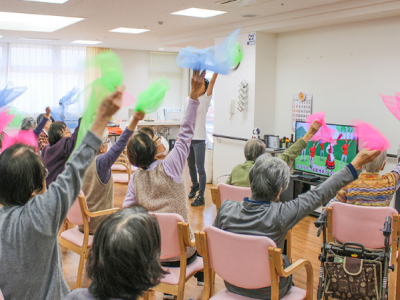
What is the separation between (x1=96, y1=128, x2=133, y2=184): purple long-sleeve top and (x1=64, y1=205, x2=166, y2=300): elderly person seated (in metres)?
1.31

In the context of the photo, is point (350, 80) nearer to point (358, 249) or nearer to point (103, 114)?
point (358, 249)

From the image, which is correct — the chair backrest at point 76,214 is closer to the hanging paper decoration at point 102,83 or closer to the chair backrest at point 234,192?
the chair backrest at point 234,192

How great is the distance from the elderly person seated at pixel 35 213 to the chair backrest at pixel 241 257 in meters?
0.82

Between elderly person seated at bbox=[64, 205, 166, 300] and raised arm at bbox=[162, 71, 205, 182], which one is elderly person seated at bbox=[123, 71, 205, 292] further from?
elderly person seated at bbox=[64, 205, 166, 300]

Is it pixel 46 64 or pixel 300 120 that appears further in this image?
pixel 46 64

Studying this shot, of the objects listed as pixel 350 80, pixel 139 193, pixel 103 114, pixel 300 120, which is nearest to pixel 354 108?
pixel 350 80

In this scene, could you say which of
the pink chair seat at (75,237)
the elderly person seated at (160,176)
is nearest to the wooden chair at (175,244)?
the elderly person seated at (160,176)

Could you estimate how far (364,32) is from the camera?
5078 mm

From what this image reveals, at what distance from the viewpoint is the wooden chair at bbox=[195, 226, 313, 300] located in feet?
6.20

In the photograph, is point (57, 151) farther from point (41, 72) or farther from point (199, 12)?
point (41, 72)

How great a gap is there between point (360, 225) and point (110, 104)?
7.23 ft

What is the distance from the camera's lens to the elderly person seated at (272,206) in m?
1.88

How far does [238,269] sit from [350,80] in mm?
4059

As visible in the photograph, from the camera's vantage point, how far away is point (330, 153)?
5.13 meters
